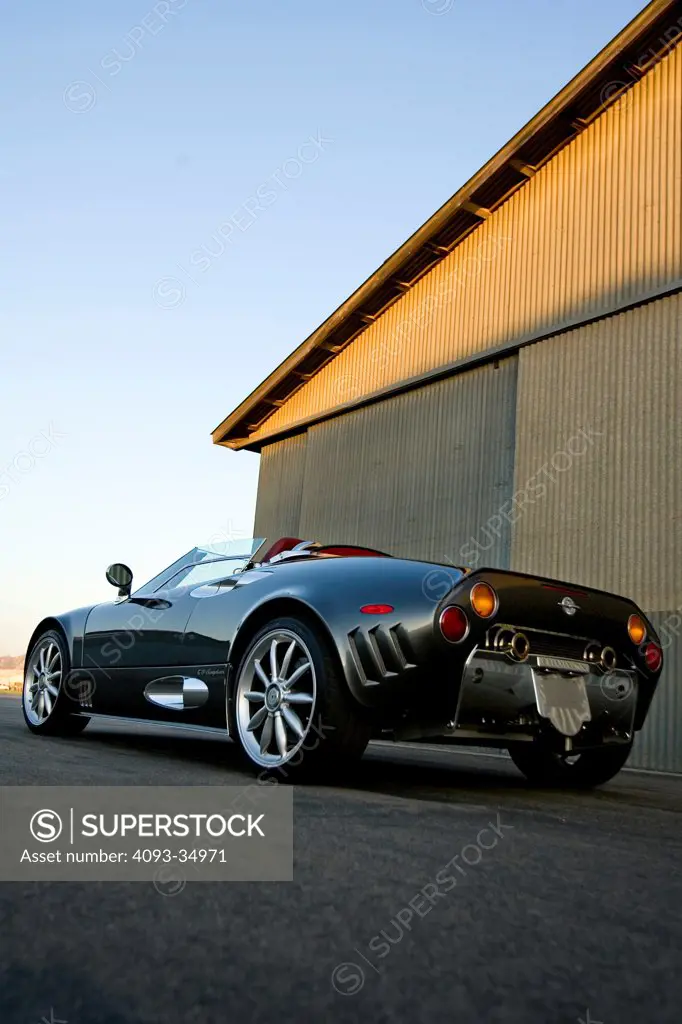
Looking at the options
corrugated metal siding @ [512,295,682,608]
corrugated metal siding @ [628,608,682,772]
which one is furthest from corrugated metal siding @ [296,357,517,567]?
corrugated metal siding @ [628,608,682,772]

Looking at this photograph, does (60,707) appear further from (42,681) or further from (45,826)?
(45,826)

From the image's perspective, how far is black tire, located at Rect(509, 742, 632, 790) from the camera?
4.64 metres

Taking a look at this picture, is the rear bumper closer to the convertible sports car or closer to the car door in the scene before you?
the convertible sports car

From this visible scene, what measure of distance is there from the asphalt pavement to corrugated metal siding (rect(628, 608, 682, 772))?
25.3ft

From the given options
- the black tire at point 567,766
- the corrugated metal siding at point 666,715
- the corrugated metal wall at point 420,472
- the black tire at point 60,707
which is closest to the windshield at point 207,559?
the black tire at point 60,707

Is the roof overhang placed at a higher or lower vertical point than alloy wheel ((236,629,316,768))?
higher

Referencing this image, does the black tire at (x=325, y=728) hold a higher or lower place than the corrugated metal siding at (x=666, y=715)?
higher

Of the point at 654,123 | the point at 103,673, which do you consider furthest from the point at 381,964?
the point at 654,123

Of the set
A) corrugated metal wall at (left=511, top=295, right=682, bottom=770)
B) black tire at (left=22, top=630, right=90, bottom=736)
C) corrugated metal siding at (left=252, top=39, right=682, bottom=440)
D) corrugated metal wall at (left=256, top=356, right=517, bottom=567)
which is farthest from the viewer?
corrugated metal wall at (left=256, top=356, right=517, bottom=567)

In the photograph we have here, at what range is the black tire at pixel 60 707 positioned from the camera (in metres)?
5.75

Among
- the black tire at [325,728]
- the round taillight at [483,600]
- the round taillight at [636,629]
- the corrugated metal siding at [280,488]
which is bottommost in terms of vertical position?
the black tire at [325,728]

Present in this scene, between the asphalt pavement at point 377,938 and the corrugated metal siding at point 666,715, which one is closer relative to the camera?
the asphalt pavement at point 377,938

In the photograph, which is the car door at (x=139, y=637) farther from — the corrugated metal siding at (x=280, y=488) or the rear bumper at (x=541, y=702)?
the corrugated metal siding at (x=280, y=488)

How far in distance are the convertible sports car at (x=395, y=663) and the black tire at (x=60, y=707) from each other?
995mm
